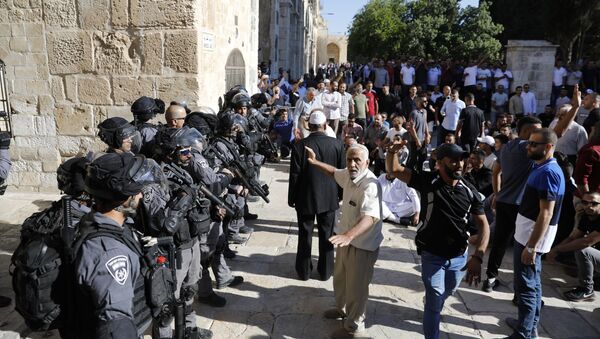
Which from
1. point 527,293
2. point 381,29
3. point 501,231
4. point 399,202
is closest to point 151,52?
point 399,202

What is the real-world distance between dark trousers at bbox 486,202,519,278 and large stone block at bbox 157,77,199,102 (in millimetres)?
4149

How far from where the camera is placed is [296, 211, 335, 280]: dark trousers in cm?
462

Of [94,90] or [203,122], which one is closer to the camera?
[203,122]

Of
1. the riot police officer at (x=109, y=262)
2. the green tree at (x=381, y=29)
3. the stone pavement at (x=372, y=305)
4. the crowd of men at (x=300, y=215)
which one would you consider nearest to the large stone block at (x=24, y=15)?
the crowd of men at (x=300, y=215)

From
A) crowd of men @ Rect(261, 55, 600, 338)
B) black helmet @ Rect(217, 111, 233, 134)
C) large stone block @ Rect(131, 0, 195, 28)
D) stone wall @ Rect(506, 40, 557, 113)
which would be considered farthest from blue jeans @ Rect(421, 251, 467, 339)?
stone wall @ Rect(506, 40, 557, 113)

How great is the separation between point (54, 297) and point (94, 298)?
0.78 ft

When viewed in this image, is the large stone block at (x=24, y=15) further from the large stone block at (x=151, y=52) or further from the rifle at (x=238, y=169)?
the rifle at (x=238, y=169)

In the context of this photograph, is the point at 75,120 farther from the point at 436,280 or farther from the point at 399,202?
the point at 436,280

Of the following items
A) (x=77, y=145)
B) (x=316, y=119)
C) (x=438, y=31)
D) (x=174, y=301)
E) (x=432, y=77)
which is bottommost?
(x=174, y=301)

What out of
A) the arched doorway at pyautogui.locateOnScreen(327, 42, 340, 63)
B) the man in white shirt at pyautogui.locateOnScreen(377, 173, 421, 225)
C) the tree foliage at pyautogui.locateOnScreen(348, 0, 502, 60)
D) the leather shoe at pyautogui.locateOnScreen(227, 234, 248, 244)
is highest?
the arched doorway at pyautogui.locateOnScreen(327, 42, 340, 63)

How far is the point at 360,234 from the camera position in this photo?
10.8 feet

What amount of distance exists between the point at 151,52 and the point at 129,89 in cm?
63

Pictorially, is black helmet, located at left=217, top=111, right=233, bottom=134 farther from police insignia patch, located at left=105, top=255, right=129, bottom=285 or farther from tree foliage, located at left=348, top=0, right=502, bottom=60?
tree foliage, located at left=348, top=0, right=502, bottom=60

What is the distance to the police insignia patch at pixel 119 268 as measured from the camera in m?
1.91
